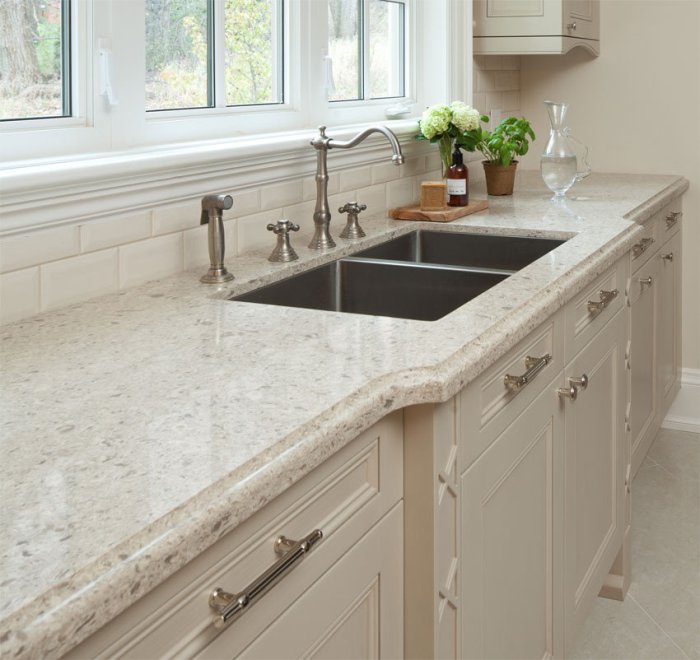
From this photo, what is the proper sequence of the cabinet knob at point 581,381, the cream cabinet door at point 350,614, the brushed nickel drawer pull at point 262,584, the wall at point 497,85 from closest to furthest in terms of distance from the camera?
1. the brushed nickel drawer pull at point 262,584
2. the cream cabinet door at point 350,614
3. the cabinet knob at point 581,381
4. the wall at point 497,85

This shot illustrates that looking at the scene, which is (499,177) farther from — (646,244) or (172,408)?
(172,408)

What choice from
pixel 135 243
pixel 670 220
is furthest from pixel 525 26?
pixel 135 243

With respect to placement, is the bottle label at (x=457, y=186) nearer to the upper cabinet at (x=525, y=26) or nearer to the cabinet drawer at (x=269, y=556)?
the upper cabinet at (x=525, y=26)

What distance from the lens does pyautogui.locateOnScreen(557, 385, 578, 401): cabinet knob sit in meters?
2.06

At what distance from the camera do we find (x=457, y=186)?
3.00m

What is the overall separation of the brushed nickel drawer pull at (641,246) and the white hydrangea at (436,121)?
0.72 metres

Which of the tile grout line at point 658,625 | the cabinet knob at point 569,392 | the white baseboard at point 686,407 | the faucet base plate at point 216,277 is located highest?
the faucet base plate at point 216,277

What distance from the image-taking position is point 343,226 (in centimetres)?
271

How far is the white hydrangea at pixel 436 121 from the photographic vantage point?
297cm

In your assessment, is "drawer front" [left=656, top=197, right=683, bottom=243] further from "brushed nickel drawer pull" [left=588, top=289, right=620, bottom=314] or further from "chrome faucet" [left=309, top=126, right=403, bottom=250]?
"chrome faucet" [left=309, top=126, right=403, bottom=250]

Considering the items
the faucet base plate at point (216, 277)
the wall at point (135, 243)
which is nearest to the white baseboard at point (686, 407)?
the wall at point (135, 243)

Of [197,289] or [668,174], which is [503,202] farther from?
[197,289]

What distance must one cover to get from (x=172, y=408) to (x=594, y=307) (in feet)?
4.39

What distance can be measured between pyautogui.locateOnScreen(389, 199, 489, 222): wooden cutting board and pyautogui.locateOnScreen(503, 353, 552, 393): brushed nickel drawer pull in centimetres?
94
